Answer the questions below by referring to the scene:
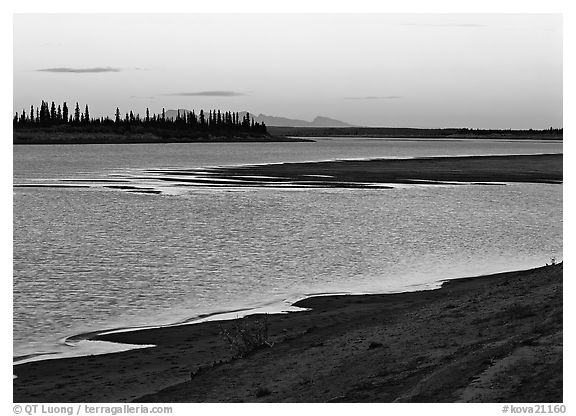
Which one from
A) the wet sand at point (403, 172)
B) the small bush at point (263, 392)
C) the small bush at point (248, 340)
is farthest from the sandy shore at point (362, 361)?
the wet sand at point (403, 172)

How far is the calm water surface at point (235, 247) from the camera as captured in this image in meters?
20.2

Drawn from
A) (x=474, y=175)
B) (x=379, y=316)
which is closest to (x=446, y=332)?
(x=379, y=316)

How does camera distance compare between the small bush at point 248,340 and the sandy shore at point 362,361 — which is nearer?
the sandy shore at point 362,361

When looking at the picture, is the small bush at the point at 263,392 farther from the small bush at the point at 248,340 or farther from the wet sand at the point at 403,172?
the wet sand at the point at 403,172

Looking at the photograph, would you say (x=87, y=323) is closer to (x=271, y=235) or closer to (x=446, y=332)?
(x=446, y=332)

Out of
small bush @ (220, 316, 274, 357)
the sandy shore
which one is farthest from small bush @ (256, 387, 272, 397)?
small bush @ (220, 316, 274, 357)

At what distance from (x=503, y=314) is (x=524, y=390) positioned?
4.12m

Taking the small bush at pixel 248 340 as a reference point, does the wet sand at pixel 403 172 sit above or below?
above

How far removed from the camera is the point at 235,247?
30141 millimetres

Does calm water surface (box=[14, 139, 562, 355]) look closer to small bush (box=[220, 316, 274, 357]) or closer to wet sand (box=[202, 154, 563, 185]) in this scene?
small bush (box=[220, 316, 274, 357])

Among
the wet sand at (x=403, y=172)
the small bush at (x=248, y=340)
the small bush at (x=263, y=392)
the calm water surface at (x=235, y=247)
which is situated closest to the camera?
the small bush at (x=263, y=392)

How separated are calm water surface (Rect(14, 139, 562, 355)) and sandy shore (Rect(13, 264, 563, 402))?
2.11m

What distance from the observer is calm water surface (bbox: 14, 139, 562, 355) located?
20.2m

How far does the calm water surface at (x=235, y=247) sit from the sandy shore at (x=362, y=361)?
211cm
